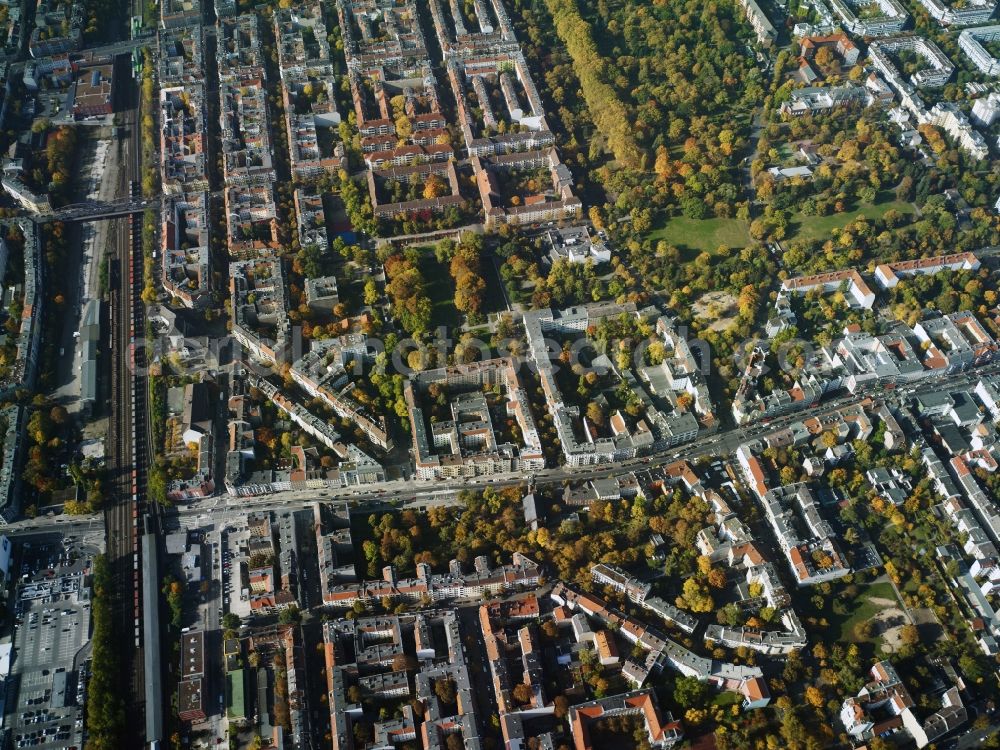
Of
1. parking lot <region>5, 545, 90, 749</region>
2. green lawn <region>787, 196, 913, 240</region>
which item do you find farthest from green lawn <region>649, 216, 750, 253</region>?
parking lot <region>5, 545, 90, 749</region>

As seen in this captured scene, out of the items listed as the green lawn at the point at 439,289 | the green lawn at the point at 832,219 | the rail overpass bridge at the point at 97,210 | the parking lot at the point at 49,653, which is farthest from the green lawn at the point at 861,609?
the rail overpass bridge at the point at 97,210

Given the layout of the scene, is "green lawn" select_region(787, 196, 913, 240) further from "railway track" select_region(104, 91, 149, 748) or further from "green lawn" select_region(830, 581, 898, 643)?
"railway track" select_region(104, 91, 149, 748)

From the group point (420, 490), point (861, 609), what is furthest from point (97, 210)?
point (861, 609)

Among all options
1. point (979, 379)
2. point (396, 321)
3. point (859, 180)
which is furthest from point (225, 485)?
point (859, 180)

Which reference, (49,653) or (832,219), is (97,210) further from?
(832,219)

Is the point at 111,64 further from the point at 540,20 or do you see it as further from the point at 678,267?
the point at 678,267

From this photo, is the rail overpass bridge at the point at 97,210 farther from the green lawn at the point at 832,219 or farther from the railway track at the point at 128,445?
the green lawn at the point at 832,219
